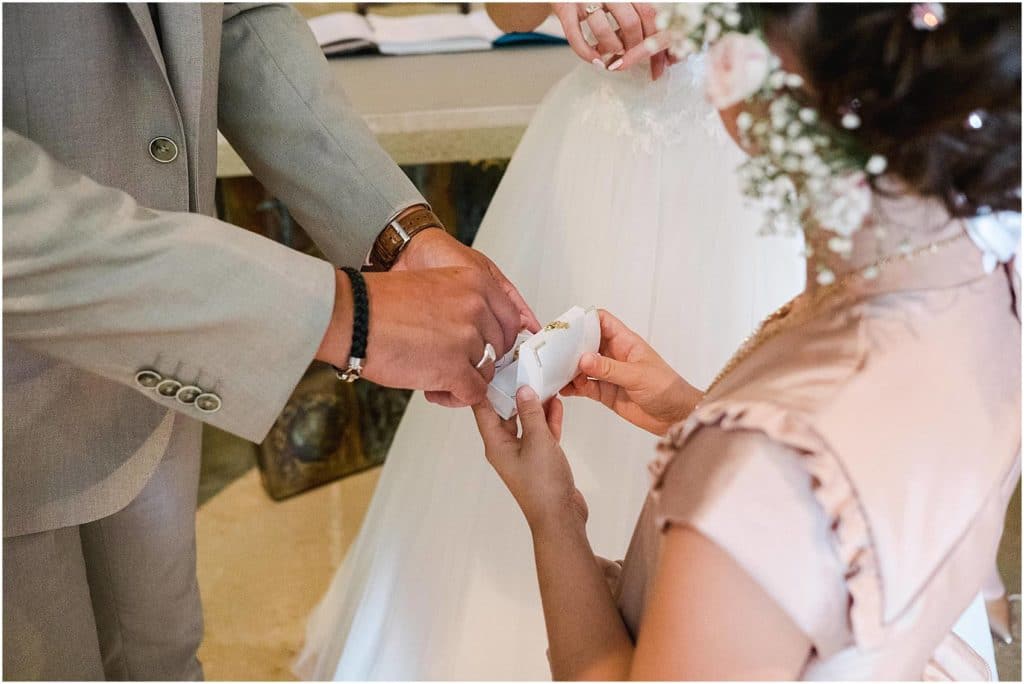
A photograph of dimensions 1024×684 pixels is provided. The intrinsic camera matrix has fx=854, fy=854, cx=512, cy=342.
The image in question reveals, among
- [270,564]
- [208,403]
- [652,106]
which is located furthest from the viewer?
[270,564]

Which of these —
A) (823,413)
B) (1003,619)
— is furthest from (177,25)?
(1003,619)

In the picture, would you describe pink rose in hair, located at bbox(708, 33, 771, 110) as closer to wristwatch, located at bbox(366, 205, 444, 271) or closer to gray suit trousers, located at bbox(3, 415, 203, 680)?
wristwatch, located at bbox(366, 205, 444, 271)

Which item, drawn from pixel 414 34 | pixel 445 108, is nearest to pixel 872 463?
pixel 445 108

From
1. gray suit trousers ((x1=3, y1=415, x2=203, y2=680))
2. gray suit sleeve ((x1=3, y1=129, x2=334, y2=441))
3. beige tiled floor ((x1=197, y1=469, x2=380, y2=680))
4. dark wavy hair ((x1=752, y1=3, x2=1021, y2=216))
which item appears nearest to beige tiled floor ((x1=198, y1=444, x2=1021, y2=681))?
beige tiled floor ((x1=197, y1=469, x2=380, y2=680))

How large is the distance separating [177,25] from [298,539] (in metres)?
1.45

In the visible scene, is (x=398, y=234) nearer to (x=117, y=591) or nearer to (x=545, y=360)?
(x=545, y=360)

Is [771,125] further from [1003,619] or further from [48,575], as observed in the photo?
[1003,619]

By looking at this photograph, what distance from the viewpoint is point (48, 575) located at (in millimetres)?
980

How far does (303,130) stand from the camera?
3.67ft

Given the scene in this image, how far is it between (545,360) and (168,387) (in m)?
0.38

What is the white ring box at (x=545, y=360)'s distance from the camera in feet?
3.04

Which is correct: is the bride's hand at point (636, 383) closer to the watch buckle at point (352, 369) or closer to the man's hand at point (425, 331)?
the man's hand at point (425, 331)

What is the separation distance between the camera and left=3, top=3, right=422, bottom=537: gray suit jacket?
0.73 metres

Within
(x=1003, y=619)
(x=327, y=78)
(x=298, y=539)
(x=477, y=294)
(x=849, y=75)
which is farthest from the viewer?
(x=298, y=539)
